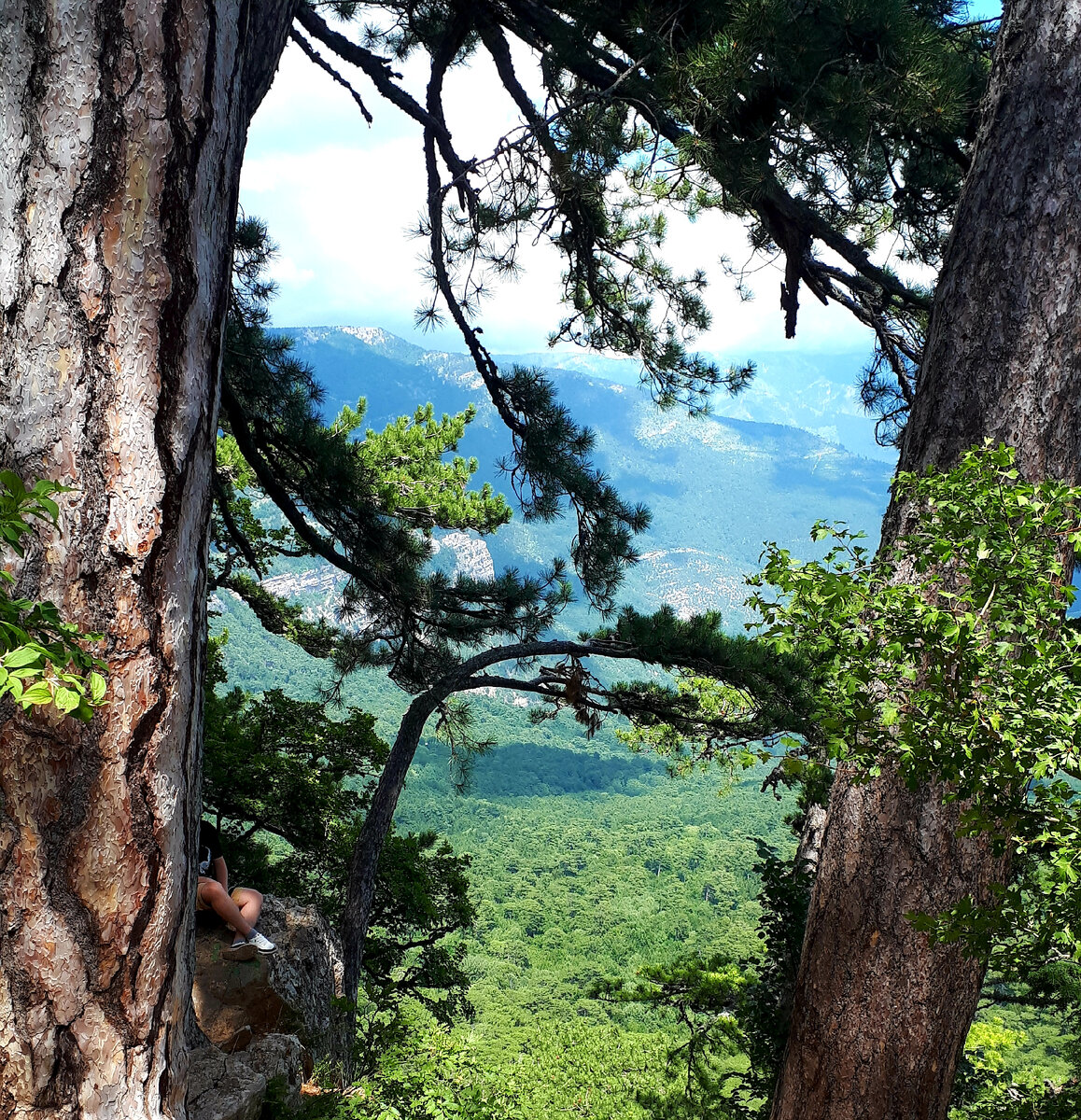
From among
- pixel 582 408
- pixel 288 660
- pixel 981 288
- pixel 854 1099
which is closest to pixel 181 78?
pixel 981 288

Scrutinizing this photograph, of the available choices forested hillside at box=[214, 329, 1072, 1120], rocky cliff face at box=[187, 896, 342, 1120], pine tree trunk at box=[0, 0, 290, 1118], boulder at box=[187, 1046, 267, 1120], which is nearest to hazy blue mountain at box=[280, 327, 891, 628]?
forested hillside at box=[214, 329, 1072, 1120]

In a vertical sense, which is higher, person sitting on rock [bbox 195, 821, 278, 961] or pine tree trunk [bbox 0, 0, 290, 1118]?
pine tree trunk [bbox 0, 0, 290, 1118]

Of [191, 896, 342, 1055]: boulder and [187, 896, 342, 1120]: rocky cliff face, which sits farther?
[191, 896, 342, 1055]: boulder

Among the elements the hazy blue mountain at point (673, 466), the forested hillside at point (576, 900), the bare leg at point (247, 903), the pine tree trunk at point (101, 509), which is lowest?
the forested hillside at point (576, 900)

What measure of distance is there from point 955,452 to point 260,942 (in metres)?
3.28

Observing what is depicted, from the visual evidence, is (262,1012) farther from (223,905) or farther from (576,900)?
(576,900)

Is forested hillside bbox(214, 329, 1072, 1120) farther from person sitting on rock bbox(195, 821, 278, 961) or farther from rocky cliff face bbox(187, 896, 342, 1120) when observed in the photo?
person sitting on rock bbox(195, 821, 278, 961)

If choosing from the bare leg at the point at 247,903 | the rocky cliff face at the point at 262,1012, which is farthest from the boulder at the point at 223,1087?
the bare leg at the point at 247,903

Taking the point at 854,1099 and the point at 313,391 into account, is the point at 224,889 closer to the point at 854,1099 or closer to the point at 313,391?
the point at 313,391

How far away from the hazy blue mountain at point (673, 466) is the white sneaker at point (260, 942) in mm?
111275

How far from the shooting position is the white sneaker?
11.8ft

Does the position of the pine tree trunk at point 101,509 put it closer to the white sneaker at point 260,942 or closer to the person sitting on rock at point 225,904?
the person sitting on rock at point 225,904

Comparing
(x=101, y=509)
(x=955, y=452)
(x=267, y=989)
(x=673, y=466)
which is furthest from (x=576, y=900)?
(x=673, y=466)

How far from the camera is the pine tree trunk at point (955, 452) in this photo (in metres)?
2.09
